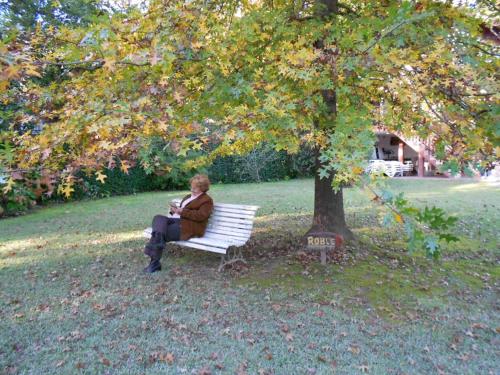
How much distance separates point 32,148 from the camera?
325 centimetres

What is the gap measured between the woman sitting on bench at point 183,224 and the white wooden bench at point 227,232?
0.40ft

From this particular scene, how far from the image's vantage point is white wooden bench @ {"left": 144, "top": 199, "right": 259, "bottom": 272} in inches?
215

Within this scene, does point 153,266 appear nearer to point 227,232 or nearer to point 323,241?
point 227,232

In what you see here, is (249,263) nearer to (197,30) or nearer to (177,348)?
(177,348)

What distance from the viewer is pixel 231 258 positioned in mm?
6094

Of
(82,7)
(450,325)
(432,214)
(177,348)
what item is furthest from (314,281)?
(82,7)

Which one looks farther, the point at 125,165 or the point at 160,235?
the point at 160,235

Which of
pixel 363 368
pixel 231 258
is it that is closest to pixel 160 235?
pixel 231 258

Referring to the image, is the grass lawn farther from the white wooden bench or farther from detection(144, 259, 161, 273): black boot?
the white wooden bench

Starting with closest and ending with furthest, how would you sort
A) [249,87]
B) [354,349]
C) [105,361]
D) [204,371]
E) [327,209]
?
[204,371] < [105,361] < [354,349] < [249,87] < [327,209]

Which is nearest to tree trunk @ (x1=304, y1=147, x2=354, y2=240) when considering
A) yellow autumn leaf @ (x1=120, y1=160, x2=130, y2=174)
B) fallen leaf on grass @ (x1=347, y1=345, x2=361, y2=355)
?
fallen leaf on grass @ (x1=347, y1=345, x2=361, y2=355)

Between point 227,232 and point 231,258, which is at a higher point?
point 227,232

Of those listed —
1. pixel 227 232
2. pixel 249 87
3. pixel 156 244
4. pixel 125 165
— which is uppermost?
pixel 249 87

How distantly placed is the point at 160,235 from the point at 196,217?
0.56 m
